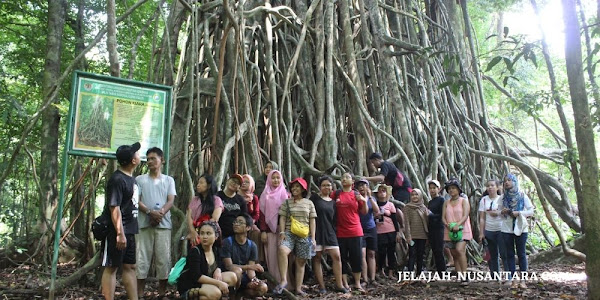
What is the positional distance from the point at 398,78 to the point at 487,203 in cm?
266

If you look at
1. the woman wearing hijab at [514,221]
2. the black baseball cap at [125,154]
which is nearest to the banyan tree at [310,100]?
the woman wearing hijab at [514,221]

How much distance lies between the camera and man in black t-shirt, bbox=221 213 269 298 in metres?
4.15

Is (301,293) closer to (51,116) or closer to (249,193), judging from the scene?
(249,193)

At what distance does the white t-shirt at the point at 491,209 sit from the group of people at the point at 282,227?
0.01 meters

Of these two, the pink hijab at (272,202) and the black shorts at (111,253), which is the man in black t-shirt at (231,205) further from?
the black shorts at (111,253)

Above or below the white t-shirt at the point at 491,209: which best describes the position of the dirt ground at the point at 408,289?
below

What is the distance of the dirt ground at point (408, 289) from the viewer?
423cm

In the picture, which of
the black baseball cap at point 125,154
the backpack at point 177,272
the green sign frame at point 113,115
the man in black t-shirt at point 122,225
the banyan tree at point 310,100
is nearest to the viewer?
the man in black t-shirt at point 122,225

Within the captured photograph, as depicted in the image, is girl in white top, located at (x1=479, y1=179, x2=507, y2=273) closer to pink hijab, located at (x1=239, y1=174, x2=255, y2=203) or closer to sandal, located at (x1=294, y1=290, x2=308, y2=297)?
sandal, located at (x1=294, y1=290, x2=308, y2=297)

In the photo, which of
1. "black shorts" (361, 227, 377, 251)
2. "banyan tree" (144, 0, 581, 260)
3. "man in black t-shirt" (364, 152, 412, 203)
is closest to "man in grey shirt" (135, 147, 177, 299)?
"banyan tree" (144, 0, 581, 260)

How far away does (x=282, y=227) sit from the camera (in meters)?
4.71

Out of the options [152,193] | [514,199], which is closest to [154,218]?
[152,193]

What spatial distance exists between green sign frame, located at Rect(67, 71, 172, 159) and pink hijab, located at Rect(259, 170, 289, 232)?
1.15 m

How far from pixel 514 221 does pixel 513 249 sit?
280mm
